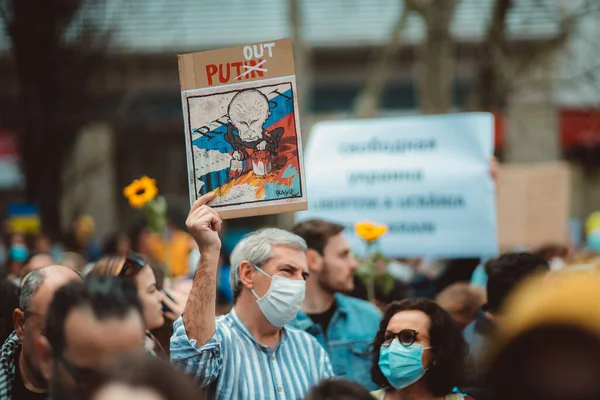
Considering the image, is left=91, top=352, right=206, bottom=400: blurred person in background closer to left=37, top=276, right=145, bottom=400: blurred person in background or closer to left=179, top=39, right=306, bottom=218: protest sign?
left=37, top=276, right=145, bottom=400: blurred person in background

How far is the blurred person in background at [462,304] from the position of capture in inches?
223

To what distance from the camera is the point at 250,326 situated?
12.7 feet

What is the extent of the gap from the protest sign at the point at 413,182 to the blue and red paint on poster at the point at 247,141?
3323 millimetres

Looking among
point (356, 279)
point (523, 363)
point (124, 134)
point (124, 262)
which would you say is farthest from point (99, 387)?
point (124, 134)

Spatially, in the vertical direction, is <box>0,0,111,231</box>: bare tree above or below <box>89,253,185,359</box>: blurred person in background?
above

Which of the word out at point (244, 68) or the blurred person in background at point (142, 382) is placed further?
the word out at point (244, 68)

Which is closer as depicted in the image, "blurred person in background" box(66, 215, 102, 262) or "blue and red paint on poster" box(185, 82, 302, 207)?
"blue and red paint on poster" box(185, 82, 302, 207)

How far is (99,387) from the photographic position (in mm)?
1974

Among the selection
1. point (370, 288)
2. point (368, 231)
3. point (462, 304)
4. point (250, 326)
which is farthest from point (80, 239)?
point (250, 326)

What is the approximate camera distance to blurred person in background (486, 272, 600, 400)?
153 cm

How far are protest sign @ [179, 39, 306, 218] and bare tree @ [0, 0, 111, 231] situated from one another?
41.9ft

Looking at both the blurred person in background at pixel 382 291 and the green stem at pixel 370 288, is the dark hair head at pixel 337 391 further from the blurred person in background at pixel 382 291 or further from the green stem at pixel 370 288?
the blurred person in background at pixel 382 291

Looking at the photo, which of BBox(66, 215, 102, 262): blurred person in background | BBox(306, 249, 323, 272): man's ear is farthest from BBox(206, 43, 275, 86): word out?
BBox(66, 215, 102, 262): blurred person in background

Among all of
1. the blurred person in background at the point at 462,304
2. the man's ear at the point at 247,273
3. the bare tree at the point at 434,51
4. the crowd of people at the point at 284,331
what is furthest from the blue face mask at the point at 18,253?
the bare tree at the point at 434,51
